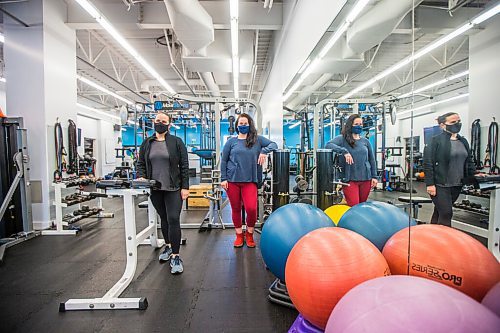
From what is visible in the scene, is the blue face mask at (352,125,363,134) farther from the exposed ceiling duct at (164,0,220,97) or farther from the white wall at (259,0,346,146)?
the exposed ceiling duct at (164,0,220,97)

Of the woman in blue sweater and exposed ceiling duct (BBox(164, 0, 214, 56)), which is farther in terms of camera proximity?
exposed ceiling duct (BBox(164, 0, 214, 56))

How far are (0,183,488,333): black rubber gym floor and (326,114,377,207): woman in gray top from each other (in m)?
0.18

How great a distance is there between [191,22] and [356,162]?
10.3ft

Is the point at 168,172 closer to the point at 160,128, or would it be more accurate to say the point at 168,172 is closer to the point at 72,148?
the point at 160,128

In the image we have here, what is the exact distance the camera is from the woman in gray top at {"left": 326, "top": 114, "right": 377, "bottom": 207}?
8.74ft

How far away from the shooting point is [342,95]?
11.7 feet

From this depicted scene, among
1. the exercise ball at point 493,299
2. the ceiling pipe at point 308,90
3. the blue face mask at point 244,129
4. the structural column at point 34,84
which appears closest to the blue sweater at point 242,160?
the blue face mask at point 244,129

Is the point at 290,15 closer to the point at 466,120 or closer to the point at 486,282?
the point at 466,120

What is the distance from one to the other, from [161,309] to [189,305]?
199 mm

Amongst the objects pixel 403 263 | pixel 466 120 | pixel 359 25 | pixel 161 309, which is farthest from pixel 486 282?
pixel 359 25

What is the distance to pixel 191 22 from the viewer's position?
402 centimetres

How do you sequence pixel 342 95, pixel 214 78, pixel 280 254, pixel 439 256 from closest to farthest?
pixel 439 256 < pixel 280 254 < pixel 342 95 < pixel 214 78

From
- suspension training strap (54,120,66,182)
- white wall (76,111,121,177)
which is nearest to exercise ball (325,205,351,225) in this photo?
suspension training strap (54,120,66,182)

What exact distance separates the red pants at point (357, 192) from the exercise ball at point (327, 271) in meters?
1.32
